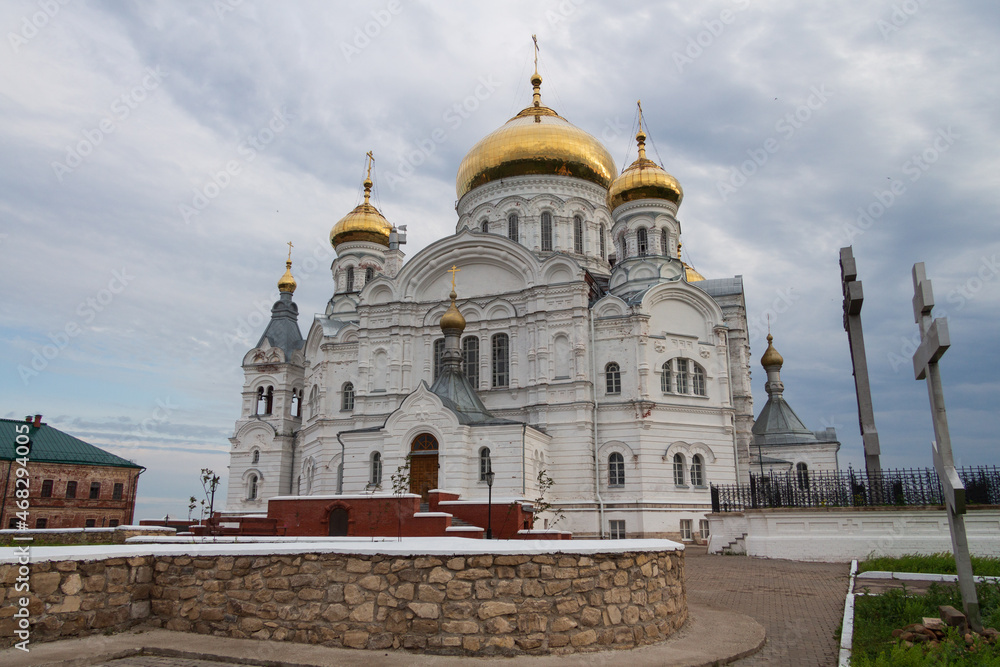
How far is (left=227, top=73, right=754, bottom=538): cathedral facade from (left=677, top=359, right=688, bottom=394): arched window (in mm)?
44

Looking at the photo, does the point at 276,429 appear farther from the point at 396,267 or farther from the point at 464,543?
the point at 464,543

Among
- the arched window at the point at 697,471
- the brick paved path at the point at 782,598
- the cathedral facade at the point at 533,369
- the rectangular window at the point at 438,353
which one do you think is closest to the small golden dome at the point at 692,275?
the cathedral facade at the point at 533,369

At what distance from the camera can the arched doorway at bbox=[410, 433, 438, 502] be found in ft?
75.4

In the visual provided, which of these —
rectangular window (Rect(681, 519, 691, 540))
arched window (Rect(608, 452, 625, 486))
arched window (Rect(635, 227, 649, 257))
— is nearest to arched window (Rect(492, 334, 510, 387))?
arched window (Rect(608, 452, 625, 486))

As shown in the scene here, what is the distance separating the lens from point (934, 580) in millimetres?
11234

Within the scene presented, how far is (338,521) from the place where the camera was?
1739 centimetres

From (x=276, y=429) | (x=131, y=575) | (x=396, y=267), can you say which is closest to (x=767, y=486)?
(x=131, y=575)

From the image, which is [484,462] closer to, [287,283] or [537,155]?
[537,155]

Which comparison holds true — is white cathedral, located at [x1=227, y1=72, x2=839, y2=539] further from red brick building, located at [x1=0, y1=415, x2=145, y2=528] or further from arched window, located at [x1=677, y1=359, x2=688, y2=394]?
red brick building, located at [x1=0, y1=415, x2=145, y2=528]

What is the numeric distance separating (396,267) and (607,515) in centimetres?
1294

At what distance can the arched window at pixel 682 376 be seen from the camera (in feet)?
86.8

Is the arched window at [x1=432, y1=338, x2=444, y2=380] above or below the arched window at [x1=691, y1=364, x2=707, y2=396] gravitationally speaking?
above

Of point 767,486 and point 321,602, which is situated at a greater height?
point 767,486

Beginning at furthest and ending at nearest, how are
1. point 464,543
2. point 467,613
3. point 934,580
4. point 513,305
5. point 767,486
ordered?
point 513,305, point 767,486, point 934,580, point 464,543, point 467,613
